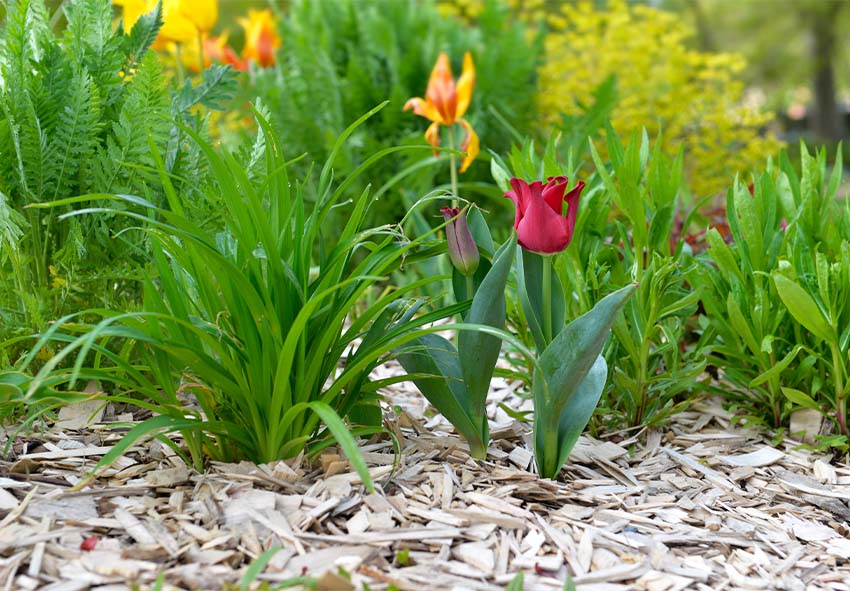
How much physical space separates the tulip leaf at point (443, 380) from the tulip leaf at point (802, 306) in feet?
2.27

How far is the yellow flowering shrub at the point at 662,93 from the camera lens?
14.6ft

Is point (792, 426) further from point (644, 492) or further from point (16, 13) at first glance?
point (16, 13)

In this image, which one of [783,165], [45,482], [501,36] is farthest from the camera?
[501,36]

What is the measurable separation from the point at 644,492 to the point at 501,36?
10.6 feet

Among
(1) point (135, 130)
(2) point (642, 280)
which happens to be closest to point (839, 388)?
Result: (2) point (642, 280)

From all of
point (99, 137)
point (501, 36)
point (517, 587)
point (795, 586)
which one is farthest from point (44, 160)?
point (501, 36)

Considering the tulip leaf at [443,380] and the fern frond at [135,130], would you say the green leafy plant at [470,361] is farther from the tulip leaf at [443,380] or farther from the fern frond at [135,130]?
the fern frond at [135,130]

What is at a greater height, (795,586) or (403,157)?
(403,157)

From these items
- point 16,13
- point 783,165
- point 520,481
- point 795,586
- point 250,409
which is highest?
point 16,13

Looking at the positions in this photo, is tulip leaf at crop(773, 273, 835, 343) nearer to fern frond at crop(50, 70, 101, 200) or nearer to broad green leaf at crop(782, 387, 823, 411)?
broad green leaf at crop(782, 387, 823, 411)

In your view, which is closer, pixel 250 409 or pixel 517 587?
pixel 517 587

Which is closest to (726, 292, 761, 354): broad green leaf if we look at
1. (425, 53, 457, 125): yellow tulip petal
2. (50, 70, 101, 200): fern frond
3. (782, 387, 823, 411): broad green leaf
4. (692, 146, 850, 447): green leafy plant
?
(692, 146, 850, 447): green leafy plant

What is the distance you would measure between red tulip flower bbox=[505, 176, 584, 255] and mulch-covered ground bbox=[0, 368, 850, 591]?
450mm

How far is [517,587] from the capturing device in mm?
1251
